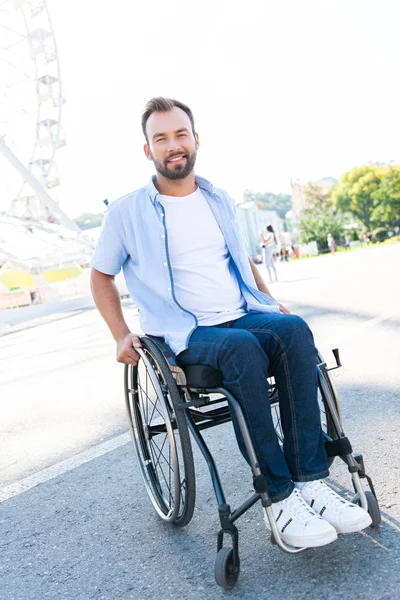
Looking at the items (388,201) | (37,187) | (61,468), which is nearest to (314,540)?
(61,468)

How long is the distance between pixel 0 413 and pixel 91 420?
126cm

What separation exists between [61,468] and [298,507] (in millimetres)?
1754

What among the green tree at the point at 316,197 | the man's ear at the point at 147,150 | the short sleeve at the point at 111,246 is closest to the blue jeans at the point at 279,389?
the short sleeve at the point at 111,246

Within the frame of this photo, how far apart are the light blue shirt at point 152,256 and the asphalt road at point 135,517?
0.77 meters

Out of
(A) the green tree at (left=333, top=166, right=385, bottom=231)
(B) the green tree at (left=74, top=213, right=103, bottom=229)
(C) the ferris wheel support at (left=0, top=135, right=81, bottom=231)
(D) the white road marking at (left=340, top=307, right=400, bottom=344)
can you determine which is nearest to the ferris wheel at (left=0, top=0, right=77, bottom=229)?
(C) the ferris wheel support at (left=0, top=135, right=81, bottom=231)

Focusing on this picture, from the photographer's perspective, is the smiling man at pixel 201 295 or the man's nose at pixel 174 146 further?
the man's nose at pixel 174 146

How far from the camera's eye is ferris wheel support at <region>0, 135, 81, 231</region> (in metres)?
31.0

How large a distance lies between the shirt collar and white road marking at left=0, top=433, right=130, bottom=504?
1575mm

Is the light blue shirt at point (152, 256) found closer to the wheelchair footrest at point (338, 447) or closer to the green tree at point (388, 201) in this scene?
the wheelchair footrest at point (338, 447)

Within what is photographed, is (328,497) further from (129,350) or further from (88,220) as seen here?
(88,220)

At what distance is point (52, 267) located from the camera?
33.6 metres

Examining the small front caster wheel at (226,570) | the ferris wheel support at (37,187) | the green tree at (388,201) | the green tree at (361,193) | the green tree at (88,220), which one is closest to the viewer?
the small front caster wheel at (226,570)

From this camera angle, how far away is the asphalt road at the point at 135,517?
75.0 inches

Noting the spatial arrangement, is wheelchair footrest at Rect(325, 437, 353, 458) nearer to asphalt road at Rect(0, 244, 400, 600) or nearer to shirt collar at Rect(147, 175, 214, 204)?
asphalt road at Rect(0, 244, 400, 600)
